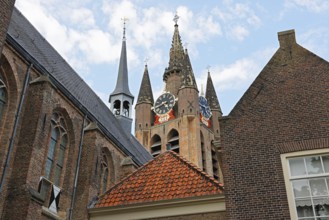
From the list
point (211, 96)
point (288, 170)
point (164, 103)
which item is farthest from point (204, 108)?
point (288, 170)

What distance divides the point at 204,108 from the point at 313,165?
30011 millimetres

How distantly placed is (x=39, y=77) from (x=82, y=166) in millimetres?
4234

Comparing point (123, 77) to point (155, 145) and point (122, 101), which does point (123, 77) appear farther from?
point (155, 145)

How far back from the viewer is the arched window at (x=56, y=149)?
14125 millimetres

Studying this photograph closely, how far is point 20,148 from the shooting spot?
39.1ft

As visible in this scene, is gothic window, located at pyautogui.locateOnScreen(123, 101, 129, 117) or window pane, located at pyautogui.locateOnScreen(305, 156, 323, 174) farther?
gothic window, located at pyautogui.locateOnScreen(123, 101, 129, 117)

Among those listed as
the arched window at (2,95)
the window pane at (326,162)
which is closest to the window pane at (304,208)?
the window pane at (326,162)

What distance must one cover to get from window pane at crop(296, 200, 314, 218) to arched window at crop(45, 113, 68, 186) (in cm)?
918

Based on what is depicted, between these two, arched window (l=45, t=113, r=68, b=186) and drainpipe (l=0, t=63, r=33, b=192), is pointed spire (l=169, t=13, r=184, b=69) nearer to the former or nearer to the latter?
arched window (l=45, t=113, r=68, b=186)

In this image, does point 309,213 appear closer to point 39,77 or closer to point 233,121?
point 233,121

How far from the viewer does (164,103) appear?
124 ft

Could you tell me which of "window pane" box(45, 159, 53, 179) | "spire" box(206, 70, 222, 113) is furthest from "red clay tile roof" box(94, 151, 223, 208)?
"spire" box(206, 70, 222, 113)

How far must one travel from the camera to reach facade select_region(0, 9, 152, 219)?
11.4 meters

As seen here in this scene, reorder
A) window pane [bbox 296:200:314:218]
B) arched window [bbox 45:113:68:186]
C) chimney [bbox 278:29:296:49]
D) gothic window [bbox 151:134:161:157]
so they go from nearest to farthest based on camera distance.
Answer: window pane [bbox 296:200:314:218] < chimney [bbox 278:29:296:49] < arched window [bbox 45:113:68:186] < gothic window [bbox 151:134:161:157]
